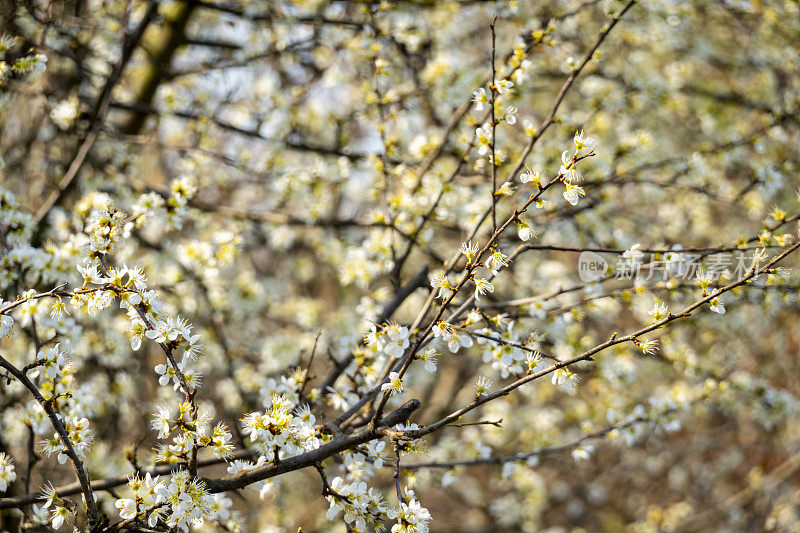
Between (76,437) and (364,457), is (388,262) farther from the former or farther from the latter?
(76,437)

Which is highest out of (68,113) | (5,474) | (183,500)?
(68,113)

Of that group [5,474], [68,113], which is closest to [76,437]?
[5,474]

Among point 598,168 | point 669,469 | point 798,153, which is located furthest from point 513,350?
point 669,469

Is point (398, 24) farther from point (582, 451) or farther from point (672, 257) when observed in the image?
point (582, 451)

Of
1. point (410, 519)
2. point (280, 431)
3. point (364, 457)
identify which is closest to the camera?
point (410, 519)

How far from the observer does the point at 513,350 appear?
2.33 meters

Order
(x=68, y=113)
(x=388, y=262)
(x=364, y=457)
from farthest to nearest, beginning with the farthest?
(x=68, y=113) < (x=388, y=262) < (x=364, y=457)

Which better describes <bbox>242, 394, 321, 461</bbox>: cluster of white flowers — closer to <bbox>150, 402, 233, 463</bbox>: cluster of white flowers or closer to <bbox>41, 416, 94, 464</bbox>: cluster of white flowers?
<bbox>150, 402, 233, 463</bbox>: cluster of white flowers

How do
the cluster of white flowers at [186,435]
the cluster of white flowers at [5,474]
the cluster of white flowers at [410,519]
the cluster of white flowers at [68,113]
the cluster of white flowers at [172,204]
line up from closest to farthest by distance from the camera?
1. the cluster of white flowers at [410,519]
2. the cluster of white flowers at [186,435]
3. the cluster of white flowers at [5,474]
4. the cluster of white flowers at [172,204]
5. the cluster of white flowers at [68,113]

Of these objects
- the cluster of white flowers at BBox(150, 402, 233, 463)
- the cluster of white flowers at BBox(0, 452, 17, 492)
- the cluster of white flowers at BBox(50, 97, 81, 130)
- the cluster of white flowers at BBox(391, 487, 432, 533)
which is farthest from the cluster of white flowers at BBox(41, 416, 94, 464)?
the cluster of white flowers at BBox(50, 97, 81, 130)

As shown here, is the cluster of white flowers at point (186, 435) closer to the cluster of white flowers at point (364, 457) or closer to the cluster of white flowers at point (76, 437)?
the cluster of white flowers at point (76, 437)

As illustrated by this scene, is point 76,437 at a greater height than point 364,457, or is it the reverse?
point 76,437

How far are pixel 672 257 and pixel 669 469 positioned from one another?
Result: 617 centimetres

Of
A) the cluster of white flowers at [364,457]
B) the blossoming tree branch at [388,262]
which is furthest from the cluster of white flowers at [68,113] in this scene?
the cluster of white flowers at [364,457]
